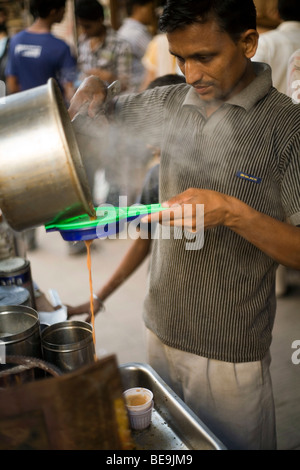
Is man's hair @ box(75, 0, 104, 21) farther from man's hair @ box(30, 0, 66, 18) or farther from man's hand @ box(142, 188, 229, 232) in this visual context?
man's hand @ box(142, 188, 229, 232)

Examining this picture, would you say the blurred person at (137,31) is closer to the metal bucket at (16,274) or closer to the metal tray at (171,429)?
the metal bucket at (16,274)

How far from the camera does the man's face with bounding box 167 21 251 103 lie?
1.18m

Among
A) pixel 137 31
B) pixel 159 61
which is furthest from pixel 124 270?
pixel 137 31

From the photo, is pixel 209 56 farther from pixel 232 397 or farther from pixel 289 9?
pixel 289 9

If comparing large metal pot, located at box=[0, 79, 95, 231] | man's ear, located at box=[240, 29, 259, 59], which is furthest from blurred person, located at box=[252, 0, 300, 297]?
large metal pot, located at box=[0, 79, 95, 231]

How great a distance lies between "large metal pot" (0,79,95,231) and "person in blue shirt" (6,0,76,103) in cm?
313

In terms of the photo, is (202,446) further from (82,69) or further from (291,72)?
(82,69)

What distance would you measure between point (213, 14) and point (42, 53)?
10.8 ft

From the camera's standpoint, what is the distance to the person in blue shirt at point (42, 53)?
4.04m

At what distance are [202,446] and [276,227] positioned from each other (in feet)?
1.95

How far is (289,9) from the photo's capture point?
2969 mm

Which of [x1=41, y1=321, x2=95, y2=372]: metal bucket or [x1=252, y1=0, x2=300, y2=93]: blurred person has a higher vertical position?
[x1=252, y1=0, x2=300, y2=93]: blurred person

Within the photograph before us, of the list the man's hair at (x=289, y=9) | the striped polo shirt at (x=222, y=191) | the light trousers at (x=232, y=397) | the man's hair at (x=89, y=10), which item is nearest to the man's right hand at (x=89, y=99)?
the striped polo shirt at (x=222, y=191)
